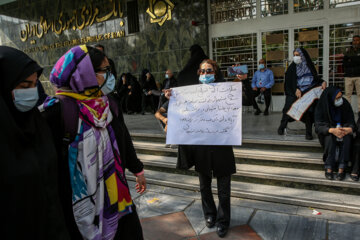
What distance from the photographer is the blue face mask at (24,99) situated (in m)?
1.44

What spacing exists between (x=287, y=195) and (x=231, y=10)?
21.6ft

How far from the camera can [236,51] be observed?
891 centimetres

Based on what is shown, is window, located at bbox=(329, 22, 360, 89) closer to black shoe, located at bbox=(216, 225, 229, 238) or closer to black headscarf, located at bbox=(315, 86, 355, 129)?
black headscarf, located at bbox=(315, 86, 355, 129)

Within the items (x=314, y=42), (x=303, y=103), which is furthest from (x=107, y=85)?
(x=314, y=42)

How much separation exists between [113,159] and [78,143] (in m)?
0.28

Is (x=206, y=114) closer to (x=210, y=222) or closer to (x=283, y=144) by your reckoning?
(x=210, y=222)

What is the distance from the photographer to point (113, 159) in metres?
1.92

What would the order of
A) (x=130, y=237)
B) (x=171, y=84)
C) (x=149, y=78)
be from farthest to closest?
(x=149, y=78)
(x=171, y=84)
(x=130, y=237)

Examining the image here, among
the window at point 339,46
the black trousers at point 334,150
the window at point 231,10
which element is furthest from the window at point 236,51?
the black trousers at point 334,150

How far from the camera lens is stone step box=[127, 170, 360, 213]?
A: 11.4 feet

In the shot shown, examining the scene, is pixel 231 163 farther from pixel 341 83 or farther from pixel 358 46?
pixel 341 83

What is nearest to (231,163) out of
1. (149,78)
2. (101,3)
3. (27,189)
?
(27,189)

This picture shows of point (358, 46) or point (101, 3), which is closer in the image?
point (358, 46)

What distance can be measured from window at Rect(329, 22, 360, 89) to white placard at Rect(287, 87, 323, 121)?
118 inches
